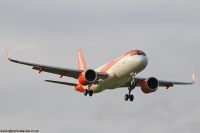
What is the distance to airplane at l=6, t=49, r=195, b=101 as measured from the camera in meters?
70.9

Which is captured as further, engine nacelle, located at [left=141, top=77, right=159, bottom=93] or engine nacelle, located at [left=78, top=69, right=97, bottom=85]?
engine nacelle, located at [left=141, top=77, right=159, bottom=93]

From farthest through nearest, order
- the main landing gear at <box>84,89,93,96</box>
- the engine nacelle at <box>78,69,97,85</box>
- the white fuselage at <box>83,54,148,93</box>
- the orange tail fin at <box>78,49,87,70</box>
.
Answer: the orange tail fin at <box>78,49,87,70</box>
the main landing gear at <box>84,89,93,96</box>
the engine nacelle at <box>78,69,97,85</box>
the white fuselage at <box>83,54,148,93</box>

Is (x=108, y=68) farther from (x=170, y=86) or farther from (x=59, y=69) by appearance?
(x=170, y=86)

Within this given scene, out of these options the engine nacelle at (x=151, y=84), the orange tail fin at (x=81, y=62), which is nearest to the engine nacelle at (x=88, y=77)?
the engine nacelle at (x=151, y=84)

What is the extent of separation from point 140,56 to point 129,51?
2.05 m

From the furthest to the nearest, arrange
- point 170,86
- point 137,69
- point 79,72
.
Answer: point 170,86 → point 79,72 → point 137,69

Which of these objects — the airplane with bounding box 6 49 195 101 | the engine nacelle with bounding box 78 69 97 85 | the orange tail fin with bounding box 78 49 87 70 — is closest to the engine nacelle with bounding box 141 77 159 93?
the airplane with bounding box 6 49 195 101

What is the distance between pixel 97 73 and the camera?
7406 cm

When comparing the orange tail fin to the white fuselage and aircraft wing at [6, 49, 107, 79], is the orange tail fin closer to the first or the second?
aircraft wing at [6, 49, 107, 79]

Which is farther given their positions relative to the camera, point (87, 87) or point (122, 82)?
point (87, 87)

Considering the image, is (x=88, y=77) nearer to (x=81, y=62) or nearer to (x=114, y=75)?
(x=114, y=75)

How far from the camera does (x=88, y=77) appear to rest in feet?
242

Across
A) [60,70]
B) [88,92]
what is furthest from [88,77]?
[60,70]

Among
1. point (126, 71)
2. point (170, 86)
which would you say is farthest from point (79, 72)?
point (170, 86)
